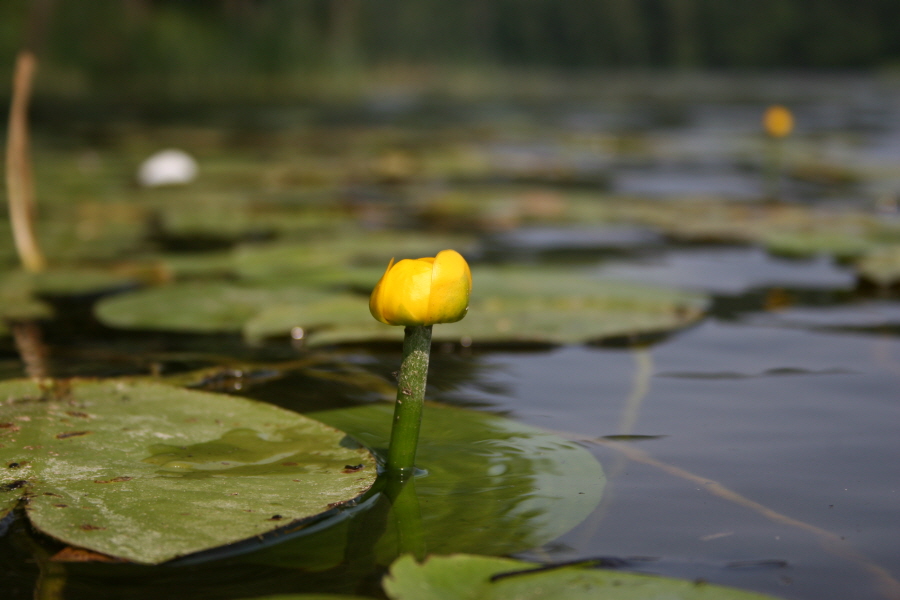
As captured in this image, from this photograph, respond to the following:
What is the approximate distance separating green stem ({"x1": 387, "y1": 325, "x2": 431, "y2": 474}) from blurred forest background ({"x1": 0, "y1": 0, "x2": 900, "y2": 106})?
747 centimetres

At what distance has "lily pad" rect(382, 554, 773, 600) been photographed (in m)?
0.50

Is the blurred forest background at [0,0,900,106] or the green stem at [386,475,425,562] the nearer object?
the green stem at [386,475,425,562]

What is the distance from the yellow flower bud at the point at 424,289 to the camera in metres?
0.59

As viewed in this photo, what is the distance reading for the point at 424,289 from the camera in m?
0.59

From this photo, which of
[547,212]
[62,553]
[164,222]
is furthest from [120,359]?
[547,212]

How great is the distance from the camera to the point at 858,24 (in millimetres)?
15898

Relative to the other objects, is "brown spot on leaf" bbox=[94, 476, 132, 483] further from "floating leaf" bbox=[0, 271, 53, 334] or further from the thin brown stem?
the thin brown stem

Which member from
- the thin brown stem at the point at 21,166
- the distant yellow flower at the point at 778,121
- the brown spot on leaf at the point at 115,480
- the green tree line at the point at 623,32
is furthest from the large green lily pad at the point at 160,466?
the green tree line at the point at 623,32

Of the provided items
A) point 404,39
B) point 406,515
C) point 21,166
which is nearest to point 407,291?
point 406,515

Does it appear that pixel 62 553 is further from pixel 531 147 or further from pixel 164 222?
pixel 531 147

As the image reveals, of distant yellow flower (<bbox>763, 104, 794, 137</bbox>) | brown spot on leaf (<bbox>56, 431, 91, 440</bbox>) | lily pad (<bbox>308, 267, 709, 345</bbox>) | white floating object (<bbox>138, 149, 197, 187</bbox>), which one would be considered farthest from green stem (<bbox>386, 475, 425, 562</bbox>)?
white floating object (<bbox>138, 149, 197, 187</bbox>)

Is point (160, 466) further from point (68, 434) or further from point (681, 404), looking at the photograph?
point (681, 404)

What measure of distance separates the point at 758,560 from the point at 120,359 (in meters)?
0.79

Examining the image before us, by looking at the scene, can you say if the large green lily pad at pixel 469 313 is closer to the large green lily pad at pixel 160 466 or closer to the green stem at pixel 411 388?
the large green lily pad at pixel 160 466
